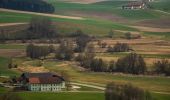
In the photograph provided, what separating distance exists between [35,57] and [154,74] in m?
20.7

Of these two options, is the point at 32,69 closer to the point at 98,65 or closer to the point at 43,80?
the point at 98,65

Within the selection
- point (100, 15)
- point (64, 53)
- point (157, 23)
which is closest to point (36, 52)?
point (64, 53)

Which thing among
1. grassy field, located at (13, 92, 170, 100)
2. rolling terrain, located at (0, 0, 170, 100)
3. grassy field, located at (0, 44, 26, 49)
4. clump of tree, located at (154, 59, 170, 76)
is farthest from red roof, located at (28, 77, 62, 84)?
grassy field, located at (0, 44, 26, 49)

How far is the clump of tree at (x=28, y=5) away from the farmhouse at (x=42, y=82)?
72176 millimetres

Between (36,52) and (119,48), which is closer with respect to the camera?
(36,52)

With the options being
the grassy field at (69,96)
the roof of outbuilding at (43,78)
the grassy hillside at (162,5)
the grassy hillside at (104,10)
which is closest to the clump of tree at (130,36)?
the grassy hillside at (104,10)

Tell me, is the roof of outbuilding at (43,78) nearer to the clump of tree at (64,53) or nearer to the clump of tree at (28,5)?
the clump of tree at (64,53)

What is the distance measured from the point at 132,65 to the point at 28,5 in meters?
65.7

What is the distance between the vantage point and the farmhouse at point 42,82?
213ft

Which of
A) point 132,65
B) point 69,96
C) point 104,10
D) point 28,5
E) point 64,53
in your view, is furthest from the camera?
point 104,10

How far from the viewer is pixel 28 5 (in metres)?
140

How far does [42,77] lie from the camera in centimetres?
6719

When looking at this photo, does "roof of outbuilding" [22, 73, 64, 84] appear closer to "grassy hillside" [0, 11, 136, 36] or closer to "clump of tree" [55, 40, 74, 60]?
"clump of tree" [55, 40, 74, 60]

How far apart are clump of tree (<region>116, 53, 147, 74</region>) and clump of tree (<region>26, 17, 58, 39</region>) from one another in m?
34.5
